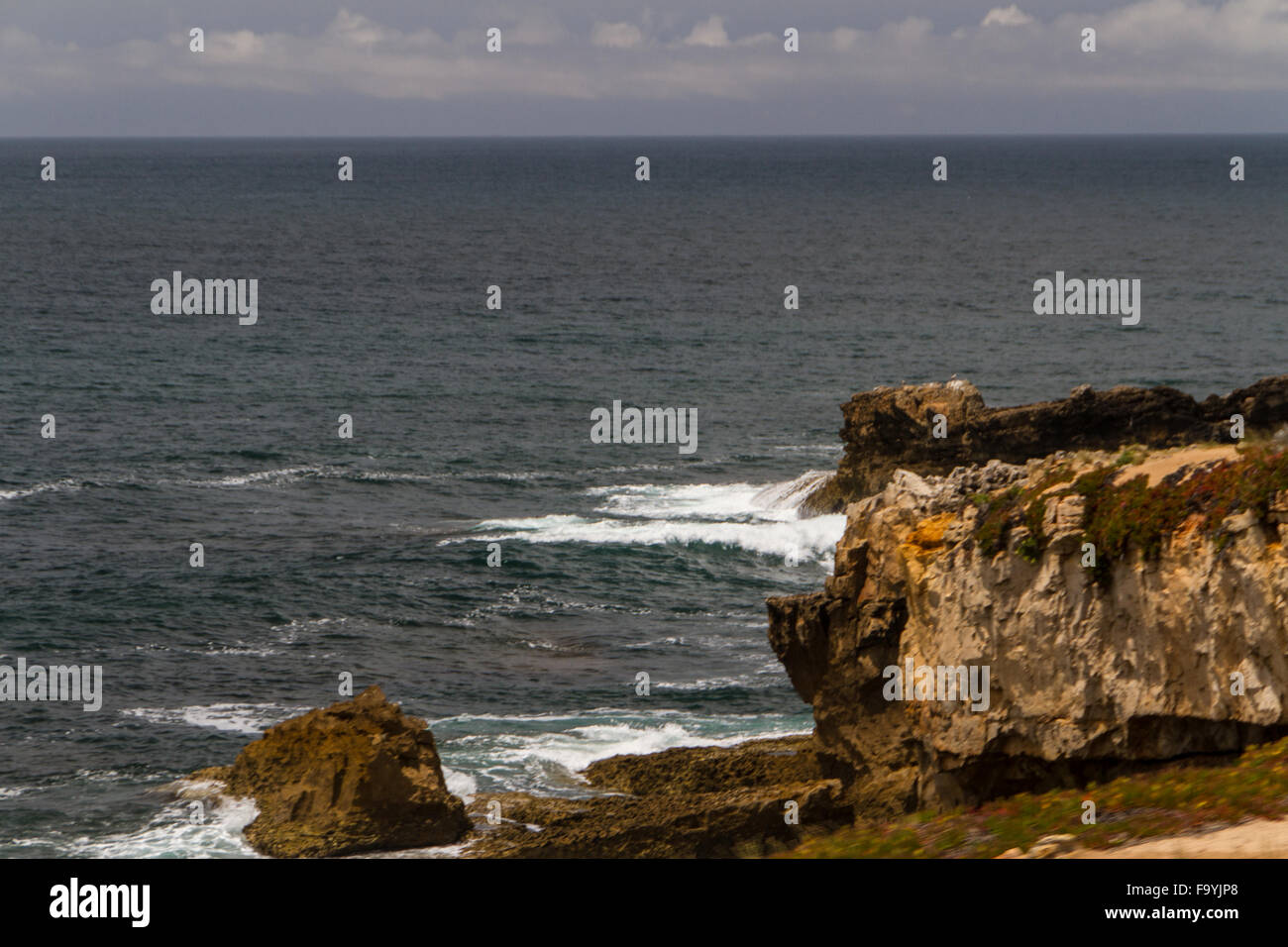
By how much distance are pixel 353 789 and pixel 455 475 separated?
34.8 m

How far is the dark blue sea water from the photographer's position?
3616cm

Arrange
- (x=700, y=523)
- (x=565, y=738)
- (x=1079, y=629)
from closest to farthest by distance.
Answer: (x=1079, y=629) < (x=565, y=738) < (x=700, y=523)

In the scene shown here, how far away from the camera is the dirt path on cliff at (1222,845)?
1402cm

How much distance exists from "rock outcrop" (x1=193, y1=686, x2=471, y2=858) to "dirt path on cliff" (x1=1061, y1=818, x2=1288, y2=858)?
1545 centimetres

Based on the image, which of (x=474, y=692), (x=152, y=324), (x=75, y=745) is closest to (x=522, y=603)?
(x=474, y=692)

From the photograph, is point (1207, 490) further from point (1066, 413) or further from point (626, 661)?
point (1066, 413)

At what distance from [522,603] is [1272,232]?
135 meters

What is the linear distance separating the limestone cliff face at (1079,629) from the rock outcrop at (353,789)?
9.37 meters

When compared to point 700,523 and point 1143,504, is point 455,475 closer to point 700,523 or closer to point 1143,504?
point 700,523

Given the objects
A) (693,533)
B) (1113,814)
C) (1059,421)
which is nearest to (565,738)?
(693,533)

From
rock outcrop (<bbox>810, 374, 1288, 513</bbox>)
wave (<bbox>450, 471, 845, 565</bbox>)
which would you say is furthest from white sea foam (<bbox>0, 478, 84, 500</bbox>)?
rock outcrop (<bbox>810, 374, 1288, 513</bbox>)

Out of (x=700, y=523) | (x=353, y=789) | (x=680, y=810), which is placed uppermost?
(x=700, y=523)

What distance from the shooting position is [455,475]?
61.9m

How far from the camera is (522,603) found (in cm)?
4534
